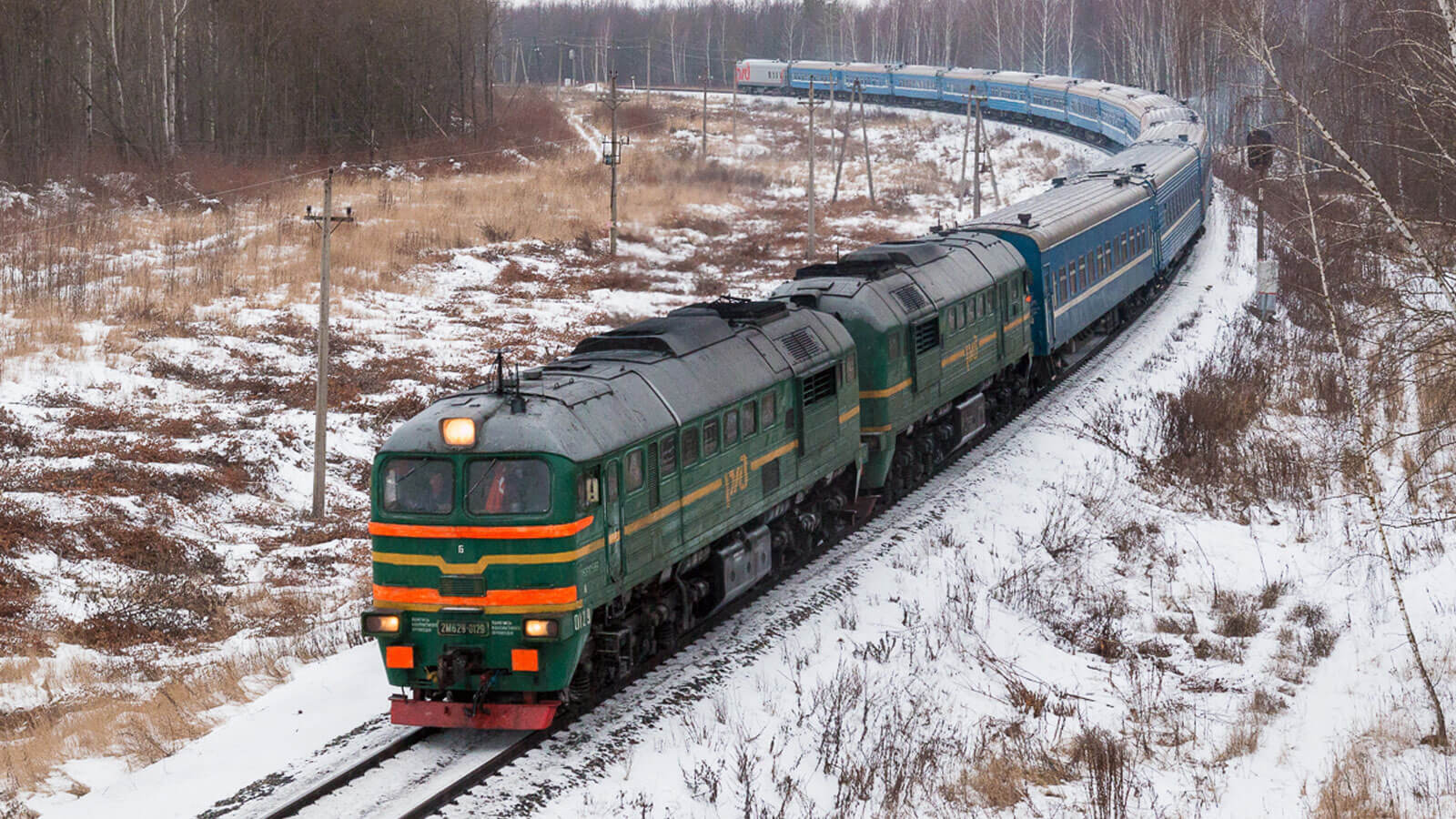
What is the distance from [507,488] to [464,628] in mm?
1384

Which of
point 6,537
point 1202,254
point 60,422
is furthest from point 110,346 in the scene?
point 1202,254

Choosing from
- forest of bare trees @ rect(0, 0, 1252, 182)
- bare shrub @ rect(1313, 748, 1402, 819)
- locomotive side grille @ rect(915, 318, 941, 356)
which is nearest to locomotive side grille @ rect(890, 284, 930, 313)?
locomotive side grille @ rect(915, 318, 941, 356)

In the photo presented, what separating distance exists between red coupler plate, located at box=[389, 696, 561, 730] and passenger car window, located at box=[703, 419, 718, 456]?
3641 mm

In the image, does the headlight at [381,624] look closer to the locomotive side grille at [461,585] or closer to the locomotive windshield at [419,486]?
the locomotive side grille at [461,585]

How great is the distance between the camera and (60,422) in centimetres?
2861

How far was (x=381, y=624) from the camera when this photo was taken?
43.7 feet

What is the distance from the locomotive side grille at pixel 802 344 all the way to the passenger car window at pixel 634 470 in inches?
178

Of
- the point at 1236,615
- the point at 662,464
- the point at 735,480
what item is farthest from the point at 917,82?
the point at 662,464

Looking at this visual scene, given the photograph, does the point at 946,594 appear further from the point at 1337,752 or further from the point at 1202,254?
the point at 1202,254

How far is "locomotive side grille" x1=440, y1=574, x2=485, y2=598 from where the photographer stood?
13086mm

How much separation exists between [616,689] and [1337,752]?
7.22m

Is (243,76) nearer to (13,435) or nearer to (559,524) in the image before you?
(13,435)

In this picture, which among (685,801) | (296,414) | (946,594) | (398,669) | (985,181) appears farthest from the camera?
(985,181)

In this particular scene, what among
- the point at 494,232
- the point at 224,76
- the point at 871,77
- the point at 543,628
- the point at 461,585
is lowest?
the point at 494,232
